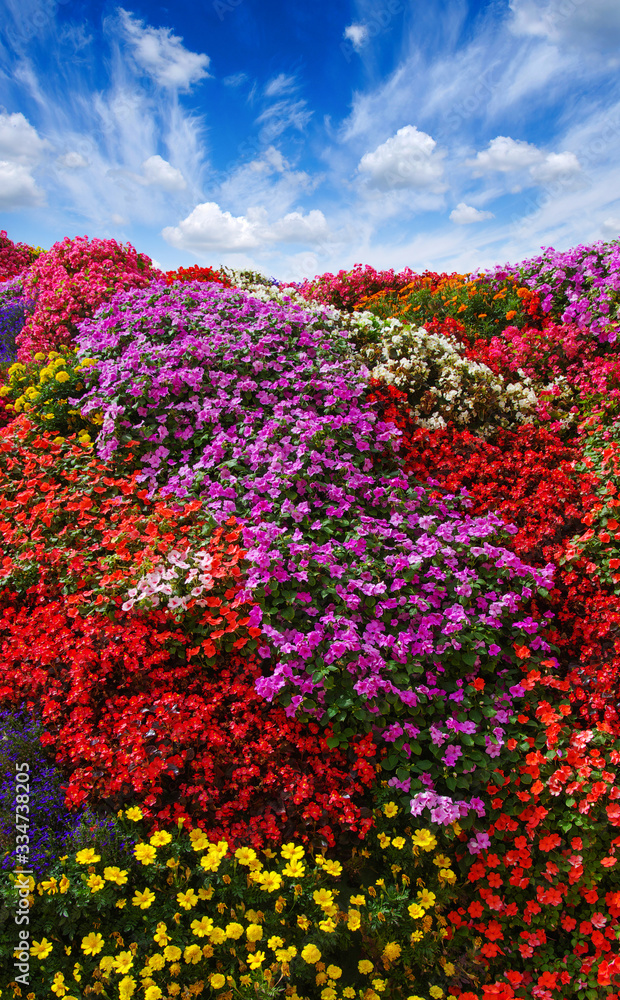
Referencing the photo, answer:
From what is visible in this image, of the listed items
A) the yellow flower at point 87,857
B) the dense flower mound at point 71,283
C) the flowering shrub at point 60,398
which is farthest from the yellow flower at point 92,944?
the dense flower mound at point 71,283

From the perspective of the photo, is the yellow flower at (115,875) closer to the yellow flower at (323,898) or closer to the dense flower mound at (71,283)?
the yellow flower at (323,898)

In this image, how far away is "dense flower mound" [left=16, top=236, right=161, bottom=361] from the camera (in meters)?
7.78

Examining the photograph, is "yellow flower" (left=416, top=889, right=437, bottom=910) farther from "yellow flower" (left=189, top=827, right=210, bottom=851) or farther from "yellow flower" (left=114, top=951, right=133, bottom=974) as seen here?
"yellow flower" (left=114, top=951, right=133, bottom=974)

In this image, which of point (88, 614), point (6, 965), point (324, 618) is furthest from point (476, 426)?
point (6, 965)

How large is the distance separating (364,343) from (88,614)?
438cm

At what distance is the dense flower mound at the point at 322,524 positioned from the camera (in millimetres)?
3480

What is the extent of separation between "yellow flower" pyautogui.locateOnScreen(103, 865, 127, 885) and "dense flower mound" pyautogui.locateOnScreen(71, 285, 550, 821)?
1.15m

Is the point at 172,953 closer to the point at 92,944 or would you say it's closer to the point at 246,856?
the point at 92,944

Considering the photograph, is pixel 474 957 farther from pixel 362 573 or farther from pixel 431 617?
pixel 362 573

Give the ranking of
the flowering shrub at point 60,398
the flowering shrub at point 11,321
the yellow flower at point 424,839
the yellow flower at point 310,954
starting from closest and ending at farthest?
the yellow flower at point 310,954 → the yellow flower at point 424,839 → the flowering shrub at point 60,398 → the flowering shrub at point 11,321

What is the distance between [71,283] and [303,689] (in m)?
Answer: 6.92

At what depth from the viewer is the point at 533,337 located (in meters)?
7.04

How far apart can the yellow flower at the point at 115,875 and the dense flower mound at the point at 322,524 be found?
1.15 metres

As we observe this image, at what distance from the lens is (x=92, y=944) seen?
232 cm
